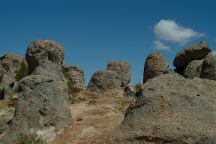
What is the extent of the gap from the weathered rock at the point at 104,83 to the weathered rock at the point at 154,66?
9.84ft

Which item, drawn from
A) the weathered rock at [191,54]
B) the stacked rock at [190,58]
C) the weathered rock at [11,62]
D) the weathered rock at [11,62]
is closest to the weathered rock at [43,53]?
the stacked rock at [190,58]

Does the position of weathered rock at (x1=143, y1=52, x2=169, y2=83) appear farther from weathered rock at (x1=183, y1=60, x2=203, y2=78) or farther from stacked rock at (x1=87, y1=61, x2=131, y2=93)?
weathered rock at (x1=183, y1=60, x2=203, y2=78)

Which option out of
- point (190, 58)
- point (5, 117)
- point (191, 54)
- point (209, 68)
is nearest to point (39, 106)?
point (5, 117)

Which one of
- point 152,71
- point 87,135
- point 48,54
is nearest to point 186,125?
point 87,135

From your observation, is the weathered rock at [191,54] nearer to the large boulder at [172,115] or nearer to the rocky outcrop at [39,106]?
the rocky outcrop at [39,106]

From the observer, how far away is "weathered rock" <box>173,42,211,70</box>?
127 feet

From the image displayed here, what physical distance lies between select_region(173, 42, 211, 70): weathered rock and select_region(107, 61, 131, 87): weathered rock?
1295 centimetres

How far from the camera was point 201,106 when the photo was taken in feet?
54.4

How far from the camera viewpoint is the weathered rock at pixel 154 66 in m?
44.0

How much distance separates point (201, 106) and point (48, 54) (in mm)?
15620

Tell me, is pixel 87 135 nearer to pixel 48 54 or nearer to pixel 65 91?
pixel 65 91

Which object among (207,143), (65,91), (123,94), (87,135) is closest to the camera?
(207,143)

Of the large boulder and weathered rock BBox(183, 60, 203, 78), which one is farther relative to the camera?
weathered rock BBox(183, 60, 203, 78)

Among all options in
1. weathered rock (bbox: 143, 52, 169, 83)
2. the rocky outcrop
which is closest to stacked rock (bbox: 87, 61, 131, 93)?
weathered rock (bbox: 143, 52, 169, 83)
